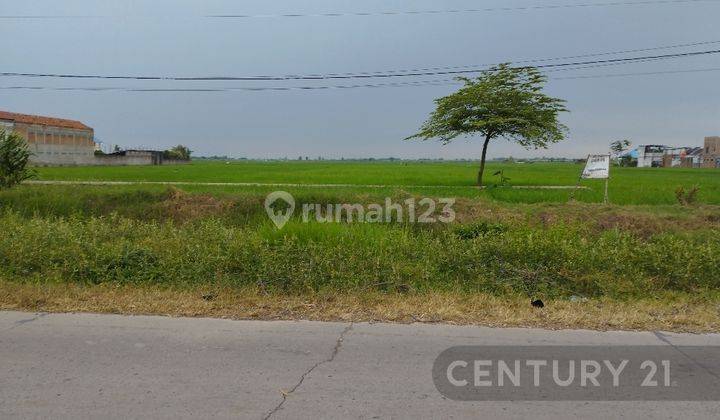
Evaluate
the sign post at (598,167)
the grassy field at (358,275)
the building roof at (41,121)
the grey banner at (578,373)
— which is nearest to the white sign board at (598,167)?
the sign post at (598,167)

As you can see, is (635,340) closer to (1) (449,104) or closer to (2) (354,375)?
(2) (354,375)

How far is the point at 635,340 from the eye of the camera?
166 inches

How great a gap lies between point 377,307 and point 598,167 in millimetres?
9227

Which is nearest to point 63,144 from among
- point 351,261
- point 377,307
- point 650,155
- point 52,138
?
point 52,138

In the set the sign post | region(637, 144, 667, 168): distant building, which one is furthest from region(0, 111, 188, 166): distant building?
region(637, 144, 667, 168): distant building

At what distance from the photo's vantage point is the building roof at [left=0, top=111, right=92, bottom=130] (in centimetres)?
4974

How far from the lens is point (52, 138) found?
5406cm

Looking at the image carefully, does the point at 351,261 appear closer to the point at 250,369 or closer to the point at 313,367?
the point at 313,367

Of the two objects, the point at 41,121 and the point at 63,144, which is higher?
the point at 41,121

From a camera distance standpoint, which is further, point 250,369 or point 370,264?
point 370,264

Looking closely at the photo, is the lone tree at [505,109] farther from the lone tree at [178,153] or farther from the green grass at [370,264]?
the lone tree at [178,153]

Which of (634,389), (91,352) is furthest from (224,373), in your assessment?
(634,389)

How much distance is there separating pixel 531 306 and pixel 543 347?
1235 millimetres

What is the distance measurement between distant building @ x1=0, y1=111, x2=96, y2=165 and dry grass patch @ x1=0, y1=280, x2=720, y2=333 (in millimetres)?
50119
